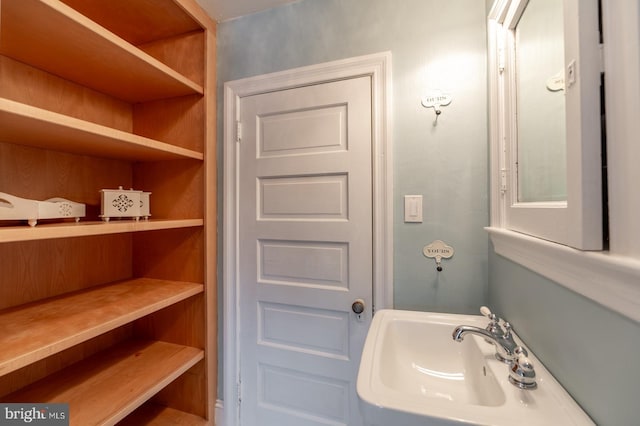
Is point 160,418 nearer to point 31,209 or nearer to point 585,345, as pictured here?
point 31,209

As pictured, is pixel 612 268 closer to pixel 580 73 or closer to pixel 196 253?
pixel 580 73

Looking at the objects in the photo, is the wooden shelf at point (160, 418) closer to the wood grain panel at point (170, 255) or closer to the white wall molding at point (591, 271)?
the wood grain panel at point (170, 255)

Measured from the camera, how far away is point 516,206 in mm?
823

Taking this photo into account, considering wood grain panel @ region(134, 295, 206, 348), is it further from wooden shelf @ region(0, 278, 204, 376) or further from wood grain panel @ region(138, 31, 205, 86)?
wood grain panel @ region(138, 31, 205, 86)

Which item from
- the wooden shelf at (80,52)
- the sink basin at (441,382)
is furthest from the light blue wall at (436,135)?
the wooden shelf at (80,52)

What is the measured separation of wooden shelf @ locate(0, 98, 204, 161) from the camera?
762mm

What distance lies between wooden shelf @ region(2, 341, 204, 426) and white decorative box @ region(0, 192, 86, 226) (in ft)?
2.29

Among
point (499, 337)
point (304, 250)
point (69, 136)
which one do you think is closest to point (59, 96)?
point (69, 136)

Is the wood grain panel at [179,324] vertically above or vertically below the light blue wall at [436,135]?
below

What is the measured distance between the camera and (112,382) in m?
1.12

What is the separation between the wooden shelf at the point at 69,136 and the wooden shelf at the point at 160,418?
136 cm

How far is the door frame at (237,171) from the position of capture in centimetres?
118

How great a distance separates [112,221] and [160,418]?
1.09 metres

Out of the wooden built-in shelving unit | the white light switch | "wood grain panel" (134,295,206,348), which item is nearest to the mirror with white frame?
the white light switch
